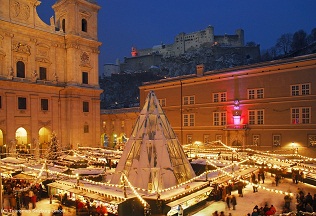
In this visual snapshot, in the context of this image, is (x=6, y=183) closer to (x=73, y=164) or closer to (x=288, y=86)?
(x=73, y=164)

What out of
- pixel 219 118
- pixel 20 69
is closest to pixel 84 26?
pixel 20 69

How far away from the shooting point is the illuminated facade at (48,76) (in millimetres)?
34625

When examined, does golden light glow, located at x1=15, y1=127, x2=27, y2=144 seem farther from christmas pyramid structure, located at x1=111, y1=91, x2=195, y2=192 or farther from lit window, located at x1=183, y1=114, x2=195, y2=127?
christmas pyramid structure, located at x1=111, y1=91, x2=195, y2=192

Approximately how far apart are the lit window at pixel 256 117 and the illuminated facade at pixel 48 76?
22886 mm

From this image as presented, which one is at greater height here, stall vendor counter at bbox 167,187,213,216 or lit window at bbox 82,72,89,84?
Answer: lit window at bbox 82,72,89,84

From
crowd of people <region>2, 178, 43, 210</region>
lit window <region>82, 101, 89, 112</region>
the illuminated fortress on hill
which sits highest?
the illuminated fortress on hill

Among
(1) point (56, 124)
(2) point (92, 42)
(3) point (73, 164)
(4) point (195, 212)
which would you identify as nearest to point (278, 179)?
(4) point (195, 212)

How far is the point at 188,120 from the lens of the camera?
39938 mm

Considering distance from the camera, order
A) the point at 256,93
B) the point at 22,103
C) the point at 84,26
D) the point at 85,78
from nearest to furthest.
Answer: the point at 256,93 → the point at 22,103 → the point at 85,78 → the point at 84,26

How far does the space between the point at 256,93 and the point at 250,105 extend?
160cm

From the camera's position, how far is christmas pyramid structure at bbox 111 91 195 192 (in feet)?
52.7

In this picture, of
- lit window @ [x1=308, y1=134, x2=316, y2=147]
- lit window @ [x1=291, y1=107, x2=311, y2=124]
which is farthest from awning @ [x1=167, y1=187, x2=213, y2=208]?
lit window @ [x1=291, y1=107, x2=311, y2=124]

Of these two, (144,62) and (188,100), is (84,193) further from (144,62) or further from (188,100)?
(144,62)

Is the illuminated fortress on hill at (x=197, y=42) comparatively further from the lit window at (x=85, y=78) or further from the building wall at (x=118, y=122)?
the lit window at (x=85, y=78)
